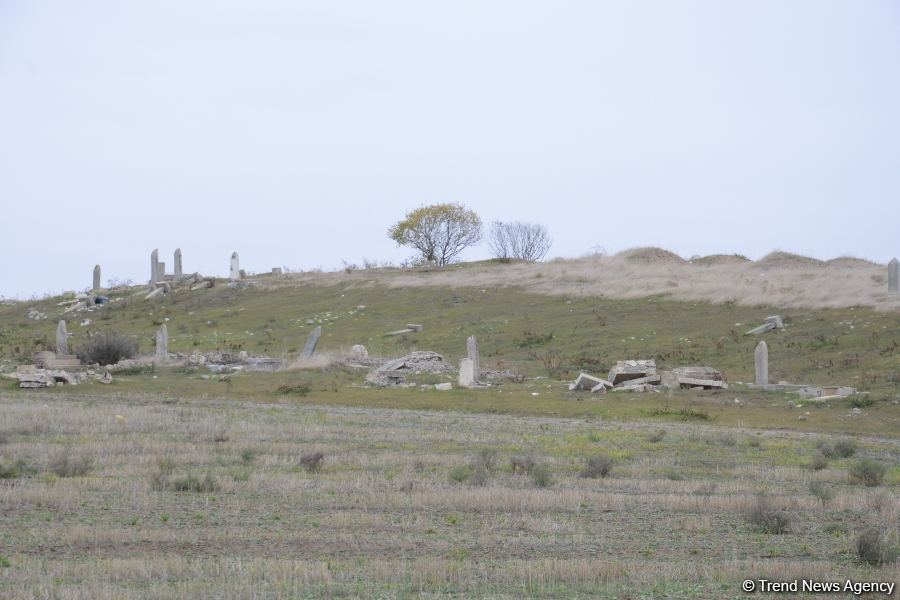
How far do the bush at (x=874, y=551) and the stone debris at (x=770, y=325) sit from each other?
34640 mm

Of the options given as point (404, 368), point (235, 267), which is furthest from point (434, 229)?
point (404, 368)

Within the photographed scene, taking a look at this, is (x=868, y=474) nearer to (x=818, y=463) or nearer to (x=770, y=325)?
(x=818, y=463)

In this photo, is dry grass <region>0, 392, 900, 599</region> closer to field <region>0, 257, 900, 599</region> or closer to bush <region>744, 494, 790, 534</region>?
field <region>0, 257, 900, 599</region>

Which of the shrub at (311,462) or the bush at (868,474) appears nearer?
the bush at (868,474)

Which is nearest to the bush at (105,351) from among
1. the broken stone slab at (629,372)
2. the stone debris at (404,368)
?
the stone debris at (404,368)

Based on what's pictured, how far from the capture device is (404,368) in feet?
132

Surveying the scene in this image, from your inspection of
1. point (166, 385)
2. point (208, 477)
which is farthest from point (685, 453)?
point (166, 385)

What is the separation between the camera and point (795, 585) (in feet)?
32.7

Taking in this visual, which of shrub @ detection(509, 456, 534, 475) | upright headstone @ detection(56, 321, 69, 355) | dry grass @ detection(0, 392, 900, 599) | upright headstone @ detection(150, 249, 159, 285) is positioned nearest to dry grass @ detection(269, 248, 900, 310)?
upright headstone @ detection(150, 249, 159, 285)

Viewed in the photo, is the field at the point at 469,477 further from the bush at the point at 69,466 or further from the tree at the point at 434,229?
the tree at the point at 434,229

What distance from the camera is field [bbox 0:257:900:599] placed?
10258 mm

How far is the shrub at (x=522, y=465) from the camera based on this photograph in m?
17.7

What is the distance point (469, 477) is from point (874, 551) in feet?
23.1

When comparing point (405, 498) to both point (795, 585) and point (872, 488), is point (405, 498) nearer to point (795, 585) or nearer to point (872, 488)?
point (795, 585)
